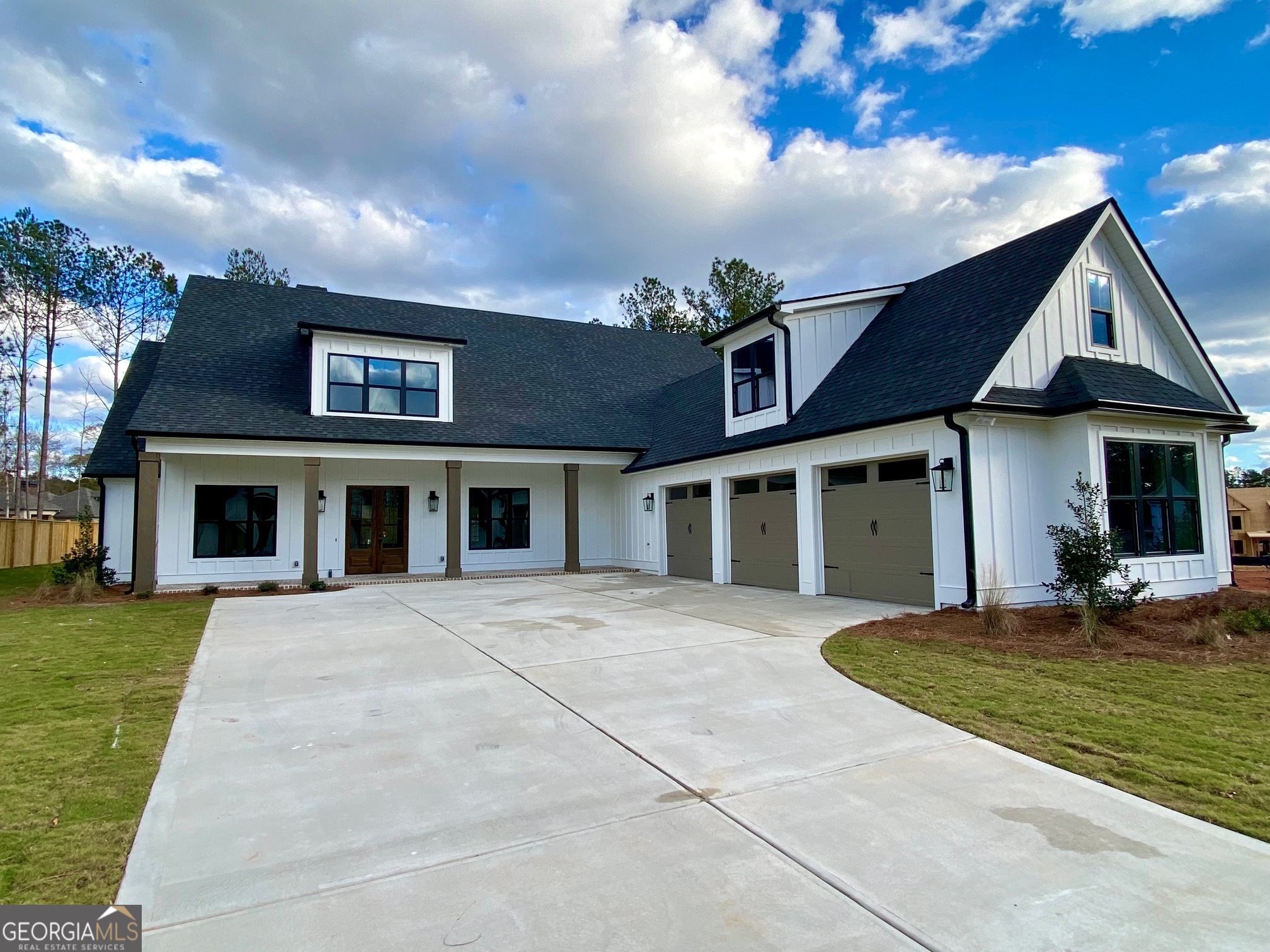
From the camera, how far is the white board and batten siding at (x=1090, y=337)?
10281 millimetres

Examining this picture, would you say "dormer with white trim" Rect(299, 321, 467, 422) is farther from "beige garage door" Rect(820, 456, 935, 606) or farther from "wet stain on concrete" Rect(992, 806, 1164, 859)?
"wet stain on concrete" Rect(992, 806, 1164, 859)

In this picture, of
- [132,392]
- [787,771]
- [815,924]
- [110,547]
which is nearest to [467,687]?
[787,771]

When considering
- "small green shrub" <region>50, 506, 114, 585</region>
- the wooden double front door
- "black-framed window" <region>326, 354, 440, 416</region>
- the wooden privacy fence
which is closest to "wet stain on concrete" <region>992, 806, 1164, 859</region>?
"black-framed window" <region>326, 354, 440, 416</region>

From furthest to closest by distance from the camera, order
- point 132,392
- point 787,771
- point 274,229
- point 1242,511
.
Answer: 1. point 274,229
2. point 1242,511
3. point 132,392
4. point 787,771

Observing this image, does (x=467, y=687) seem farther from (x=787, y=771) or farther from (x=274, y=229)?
(x=274, y=229)

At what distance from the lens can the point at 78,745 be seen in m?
4.43

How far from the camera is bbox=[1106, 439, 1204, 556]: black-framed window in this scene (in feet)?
33.1

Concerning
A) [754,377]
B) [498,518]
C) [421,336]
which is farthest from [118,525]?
[754,377]

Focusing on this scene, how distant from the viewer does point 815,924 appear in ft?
8.00

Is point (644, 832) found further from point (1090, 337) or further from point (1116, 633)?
point (1090, 337)

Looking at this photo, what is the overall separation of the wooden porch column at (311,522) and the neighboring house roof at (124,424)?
4117 millimetres

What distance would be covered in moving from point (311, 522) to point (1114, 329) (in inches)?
630

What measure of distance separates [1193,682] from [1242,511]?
23.7 m

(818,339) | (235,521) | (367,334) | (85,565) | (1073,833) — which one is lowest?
(1073,833)
